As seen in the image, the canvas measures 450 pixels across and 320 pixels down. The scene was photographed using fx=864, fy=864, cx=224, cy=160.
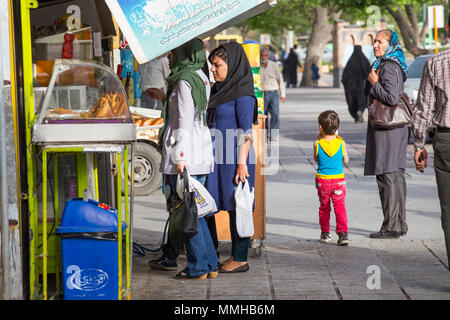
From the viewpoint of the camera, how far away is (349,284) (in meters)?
6.18

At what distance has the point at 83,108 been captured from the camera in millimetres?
5773

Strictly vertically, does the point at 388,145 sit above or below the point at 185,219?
above

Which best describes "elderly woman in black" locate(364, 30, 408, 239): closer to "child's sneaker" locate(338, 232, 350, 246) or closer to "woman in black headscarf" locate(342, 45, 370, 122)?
"child's sneaker" locate(338, 232, 350, 246)

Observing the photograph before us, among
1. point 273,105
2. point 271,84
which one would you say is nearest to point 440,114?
point 271,84

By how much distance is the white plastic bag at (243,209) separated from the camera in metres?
6.45

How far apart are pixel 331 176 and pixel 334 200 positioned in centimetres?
21

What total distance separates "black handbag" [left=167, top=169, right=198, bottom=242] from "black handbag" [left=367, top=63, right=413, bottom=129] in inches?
96.5

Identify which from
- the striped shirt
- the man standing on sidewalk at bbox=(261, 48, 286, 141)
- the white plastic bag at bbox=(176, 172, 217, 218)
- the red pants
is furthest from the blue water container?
the man standing on sidewalk at bbox=(261, 48, 286, 141)

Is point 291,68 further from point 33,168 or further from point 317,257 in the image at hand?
point 33,168

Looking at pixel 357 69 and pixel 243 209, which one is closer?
pixel 243 209

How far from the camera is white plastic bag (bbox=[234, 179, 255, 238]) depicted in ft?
21.2

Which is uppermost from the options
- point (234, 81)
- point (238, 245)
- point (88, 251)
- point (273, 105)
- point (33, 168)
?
point (234, 81)

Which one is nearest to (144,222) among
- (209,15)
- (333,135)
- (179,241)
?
(333,135)
